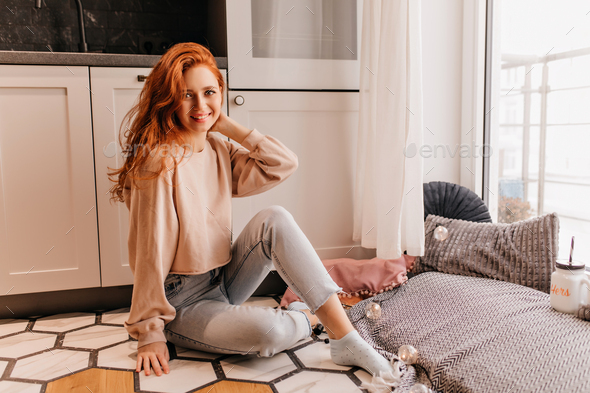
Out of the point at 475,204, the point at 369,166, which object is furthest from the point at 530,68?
the point at 369,166

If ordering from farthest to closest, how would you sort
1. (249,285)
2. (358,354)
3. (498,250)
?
(498,250) → (249,285) → (358,354)

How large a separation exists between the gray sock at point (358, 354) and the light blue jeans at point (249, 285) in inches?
4.2

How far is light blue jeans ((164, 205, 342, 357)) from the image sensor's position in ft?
3.48

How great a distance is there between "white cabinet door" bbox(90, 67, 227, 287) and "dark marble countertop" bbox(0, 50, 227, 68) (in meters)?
0.02

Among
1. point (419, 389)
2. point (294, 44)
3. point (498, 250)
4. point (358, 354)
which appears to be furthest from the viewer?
point (294, 44)

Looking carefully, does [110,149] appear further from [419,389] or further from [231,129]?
[419,389]

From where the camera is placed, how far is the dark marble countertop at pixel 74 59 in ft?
4.51

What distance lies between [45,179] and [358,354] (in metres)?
1.11

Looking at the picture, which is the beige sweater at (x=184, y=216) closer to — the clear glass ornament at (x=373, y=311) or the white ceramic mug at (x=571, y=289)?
the clear glass ornament at (x=373, y=311)

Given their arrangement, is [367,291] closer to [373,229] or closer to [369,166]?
[373,229]

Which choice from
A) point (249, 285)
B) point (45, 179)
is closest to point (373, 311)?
point (249, 285)

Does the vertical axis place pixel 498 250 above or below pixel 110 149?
below

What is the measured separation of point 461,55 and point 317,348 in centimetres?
130

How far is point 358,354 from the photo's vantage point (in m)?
1.04
